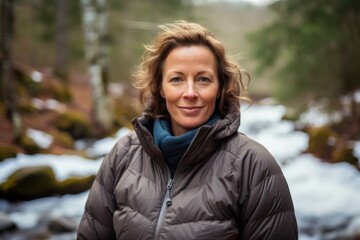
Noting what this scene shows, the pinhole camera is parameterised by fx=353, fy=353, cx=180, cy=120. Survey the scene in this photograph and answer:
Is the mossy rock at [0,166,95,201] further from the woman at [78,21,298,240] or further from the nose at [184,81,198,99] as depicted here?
the nose at [184,81,198,99]

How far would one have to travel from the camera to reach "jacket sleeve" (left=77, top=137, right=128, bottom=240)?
2201 millimetres

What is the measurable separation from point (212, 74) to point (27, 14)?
70.3ft

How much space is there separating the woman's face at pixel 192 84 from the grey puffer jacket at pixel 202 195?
0.15 metres

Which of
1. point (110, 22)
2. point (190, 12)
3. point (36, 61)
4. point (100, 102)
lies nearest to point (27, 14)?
point (36, 61)

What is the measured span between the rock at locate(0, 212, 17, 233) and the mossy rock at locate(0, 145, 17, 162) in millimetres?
2066

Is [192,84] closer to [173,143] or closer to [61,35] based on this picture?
[173,143]

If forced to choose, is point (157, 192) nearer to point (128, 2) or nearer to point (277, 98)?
point (277, 98)

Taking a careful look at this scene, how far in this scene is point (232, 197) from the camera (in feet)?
5.99

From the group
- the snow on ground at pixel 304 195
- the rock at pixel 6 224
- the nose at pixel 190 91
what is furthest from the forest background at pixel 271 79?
the nose at pixel 190 91

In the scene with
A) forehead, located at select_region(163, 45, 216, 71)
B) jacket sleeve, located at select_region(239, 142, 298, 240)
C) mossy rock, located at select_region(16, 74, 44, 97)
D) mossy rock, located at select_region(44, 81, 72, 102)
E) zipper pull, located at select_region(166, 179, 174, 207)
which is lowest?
jacket sleeve, located at select_region(239, 142, 298, 240)

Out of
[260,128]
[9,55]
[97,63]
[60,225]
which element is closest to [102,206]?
[60,225]

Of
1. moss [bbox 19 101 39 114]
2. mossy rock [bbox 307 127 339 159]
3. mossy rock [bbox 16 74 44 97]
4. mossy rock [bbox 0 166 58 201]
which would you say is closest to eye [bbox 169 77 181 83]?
mossy rock [bbox 0 166 58 201]

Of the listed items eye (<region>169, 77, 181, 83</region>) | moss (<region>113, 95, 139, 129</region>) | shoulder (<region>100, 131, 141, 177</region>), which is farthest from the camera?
moss (<region>113, 95, 139, 129</region>)

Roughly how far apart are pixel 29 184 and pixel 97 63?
626cm
